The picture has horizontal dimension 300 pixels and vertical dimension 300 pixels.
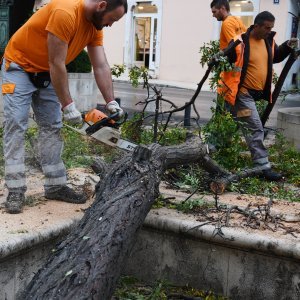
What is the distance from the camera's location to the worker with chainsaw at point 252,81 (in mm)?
Answer: 5273

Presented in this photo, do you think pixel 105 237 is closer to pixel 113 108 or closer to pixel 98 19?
pixel 113 108

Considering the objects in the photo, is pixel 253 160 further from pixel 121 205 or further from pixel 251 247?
pixel 121 205

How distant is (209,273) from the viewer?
11.3ft

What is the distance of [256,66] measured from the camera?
5434 millimetres

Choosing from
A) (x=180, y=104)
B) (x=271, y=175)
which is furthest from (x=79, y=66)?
(x=271, y=175)

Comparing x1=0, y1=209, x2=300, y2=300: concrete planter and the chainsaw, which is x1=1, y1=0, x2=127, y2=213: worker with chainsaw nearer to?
the chainsaw

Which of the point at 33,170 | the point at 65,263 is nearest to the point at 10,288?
the point at 65,263

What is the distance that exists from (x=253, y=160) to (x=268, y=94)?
76 centimetres

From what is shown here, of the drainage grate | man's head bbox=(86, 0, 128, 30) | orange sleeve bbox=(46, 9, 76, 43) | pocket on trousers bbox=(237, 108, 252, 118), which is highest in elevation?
man's head bbox=(86, 0, 128, 30)

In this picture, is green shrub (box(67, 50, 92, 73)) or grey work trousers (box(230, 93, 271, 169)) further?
green shrub (box(67, 50, 92, 73))

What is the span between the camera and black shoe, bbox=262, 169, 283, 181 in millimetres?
5191

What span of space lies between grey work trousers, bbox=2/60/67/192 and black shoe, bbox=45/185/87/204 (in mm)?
40

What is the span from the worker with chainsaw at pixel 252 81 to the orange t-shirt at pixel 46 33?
1.84 m

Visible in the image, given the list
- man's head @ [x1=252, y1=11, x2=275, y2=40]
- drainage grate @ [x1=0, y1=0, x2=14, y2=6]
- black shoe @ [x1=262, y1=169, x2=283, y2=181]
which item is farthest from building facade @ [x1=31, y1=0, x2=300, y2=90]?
black shoe @ [x1=262, y1=169, x2=283, y2=181]
